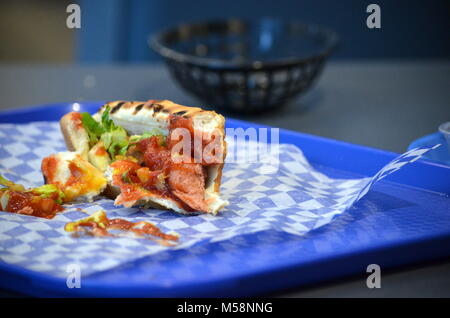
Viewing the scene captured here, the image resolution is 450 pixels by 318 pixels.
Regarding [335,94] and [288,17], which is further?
[288,17]

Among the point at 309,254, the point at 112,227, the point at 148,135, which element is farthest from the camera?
the point at 148,135

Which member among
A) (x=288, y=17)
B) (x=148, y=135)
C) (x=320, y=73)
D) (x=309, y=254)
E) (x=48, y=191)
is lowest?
(x=309, y=254)

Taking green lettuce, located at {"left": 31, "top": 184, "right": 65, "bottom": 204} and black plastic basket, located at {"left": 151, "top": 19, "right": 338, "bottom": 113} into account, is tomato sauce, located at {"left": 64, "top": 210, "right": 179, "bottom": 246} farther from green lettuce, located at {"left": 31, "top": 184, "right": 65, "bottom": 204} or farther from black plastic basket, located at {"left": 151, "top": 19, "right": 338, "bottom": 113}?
black plastic basket, located at {"left": 151, "top": 19, "right": 338, "bottom": 113}

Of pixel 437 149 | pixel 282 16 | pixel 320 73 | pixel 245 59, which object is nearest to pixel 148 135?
pixel 437 149

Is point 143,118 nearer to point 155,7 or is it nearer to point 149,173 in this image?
point 149,173

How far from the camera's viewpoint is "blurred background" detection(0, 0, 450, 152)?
2.81 metres

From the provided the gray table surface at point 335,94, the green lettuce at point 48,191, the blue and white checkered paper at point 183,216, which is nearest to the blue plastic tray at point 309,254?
the blue and white checkered paper at point 183,216

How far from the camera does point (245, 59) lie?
3135 mm

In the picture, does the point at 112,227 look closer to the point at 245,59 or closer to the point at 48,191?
the point at 48,191

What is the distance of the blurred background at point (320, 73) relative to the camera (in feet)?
9.23

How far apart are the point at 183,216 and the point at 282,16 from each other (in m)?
3.06

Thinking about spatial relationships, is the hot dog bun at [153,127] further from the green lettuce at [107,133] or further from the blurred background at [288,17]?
the blurred background at [288,17]

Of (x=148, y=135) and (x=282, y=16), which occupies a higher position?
(x=282, y=16)
